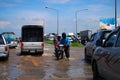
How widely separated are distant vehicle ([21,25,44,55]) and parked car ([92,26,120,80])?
53.1 ft

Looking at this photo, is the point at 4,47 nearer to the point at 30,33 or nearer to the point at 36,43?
the point at 36,43

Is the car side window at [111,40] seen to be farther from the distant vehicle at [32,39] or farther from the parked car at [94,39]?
the distant vehicle at [32,39]

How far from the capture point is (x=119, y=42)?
913cm

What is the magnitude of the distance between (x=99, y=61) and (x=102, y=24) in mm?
61436

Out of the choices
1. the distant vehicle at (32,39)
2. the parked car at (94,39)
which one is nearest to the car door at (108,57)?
the parked car at (94,39)

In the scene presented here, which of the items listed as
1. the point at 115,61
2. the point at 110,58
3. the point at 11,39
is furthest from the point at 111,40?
the point at 11,39

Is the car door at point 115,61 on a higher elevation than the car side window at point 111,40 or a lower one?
lower

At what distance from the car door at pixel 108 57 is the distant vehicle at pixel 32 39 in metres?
17.1

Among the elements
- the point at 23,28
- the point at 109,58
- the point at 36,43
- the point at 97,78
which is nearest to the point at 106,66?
the point at 109,58

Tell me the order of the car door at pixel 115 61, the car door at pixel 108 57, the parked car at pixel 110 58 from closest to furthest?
the car door at pixel 115 61, the parked car at pixel 110 58, the car door at pixel 108 57

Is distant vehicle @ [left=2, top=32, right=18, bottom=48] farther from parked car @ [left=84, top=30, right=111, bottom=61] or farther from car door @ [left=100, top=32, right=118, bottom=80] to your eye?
car door @ [left=100, top=32, right=118, bottom=80]

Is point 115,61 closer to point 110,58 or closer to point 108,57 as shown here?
point 110,58

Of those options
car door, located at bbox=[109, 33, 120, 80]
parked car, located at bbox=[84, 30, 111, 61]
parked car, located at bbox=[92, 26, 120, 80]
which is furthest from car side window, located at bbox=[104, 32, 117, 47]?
parked car, located at bbox=[84, 30, 111, 61]

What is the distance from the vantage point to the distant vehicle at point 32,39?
27344 millimetres
